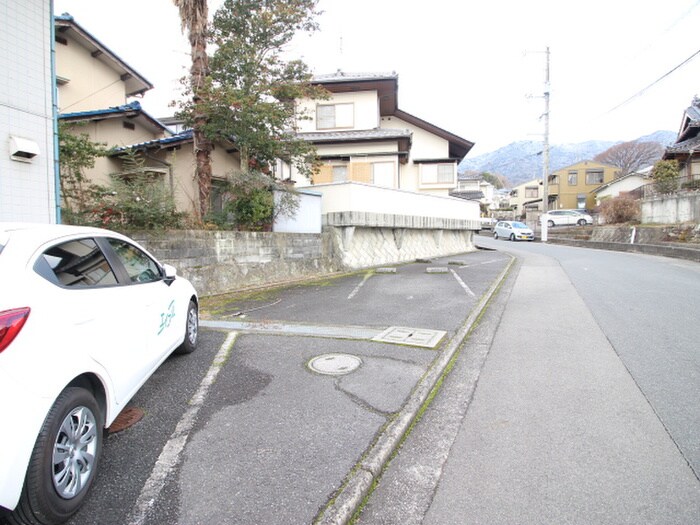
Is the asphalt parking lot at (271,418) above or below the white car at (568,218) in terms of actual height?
below

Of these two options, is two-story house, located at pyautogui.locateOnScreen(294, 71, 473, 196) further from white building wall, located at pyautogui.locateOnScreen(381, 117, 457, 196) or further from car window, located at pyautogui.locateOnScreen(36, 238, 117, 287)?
car window, located at pyautogui.locateOnScreen(36, 238, 117, 287)

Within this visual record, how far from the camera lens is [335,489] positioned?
2.31 m

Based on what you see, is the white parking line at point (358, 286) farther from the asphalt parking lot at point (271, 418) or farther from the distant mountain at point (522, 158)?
the distant mountain at point (522, 158)

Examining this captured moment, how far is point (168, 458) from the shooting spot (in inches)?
104

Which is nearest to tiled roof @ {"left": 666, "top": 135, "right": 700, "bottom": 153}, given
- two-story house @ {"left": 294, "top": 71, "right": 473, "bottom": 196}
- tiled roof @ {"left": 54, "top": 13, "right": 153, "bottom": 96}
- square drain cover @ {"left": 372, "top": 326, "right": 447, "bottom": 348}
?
two-story house @ {"left": 294, "top": 71, "right": 473, "bottom": 196}

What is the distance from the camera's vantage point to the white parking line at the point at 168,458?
2168 mm

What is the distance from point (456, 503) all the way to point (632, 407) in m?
2.17

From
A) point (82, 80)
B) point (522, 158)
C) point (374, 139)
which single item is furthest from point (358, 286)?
point (522, 158)

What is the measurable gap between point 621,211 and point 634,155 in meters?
43.9

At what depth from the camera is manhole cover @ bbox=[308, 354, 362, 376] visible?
4148 mm

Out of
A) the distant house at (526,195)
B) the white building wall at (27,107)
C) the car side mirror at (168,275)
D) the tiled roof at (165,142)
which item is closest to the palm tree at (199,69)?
the tiled roof at (165,142)

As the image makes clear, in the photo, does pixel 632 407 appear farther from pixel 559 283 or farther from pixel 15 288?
pixel 559 283

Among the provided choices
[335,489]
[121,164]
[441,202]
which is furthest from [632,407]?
[441,202]

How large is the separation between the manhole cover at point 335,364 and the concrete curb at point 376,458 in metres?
0.81
